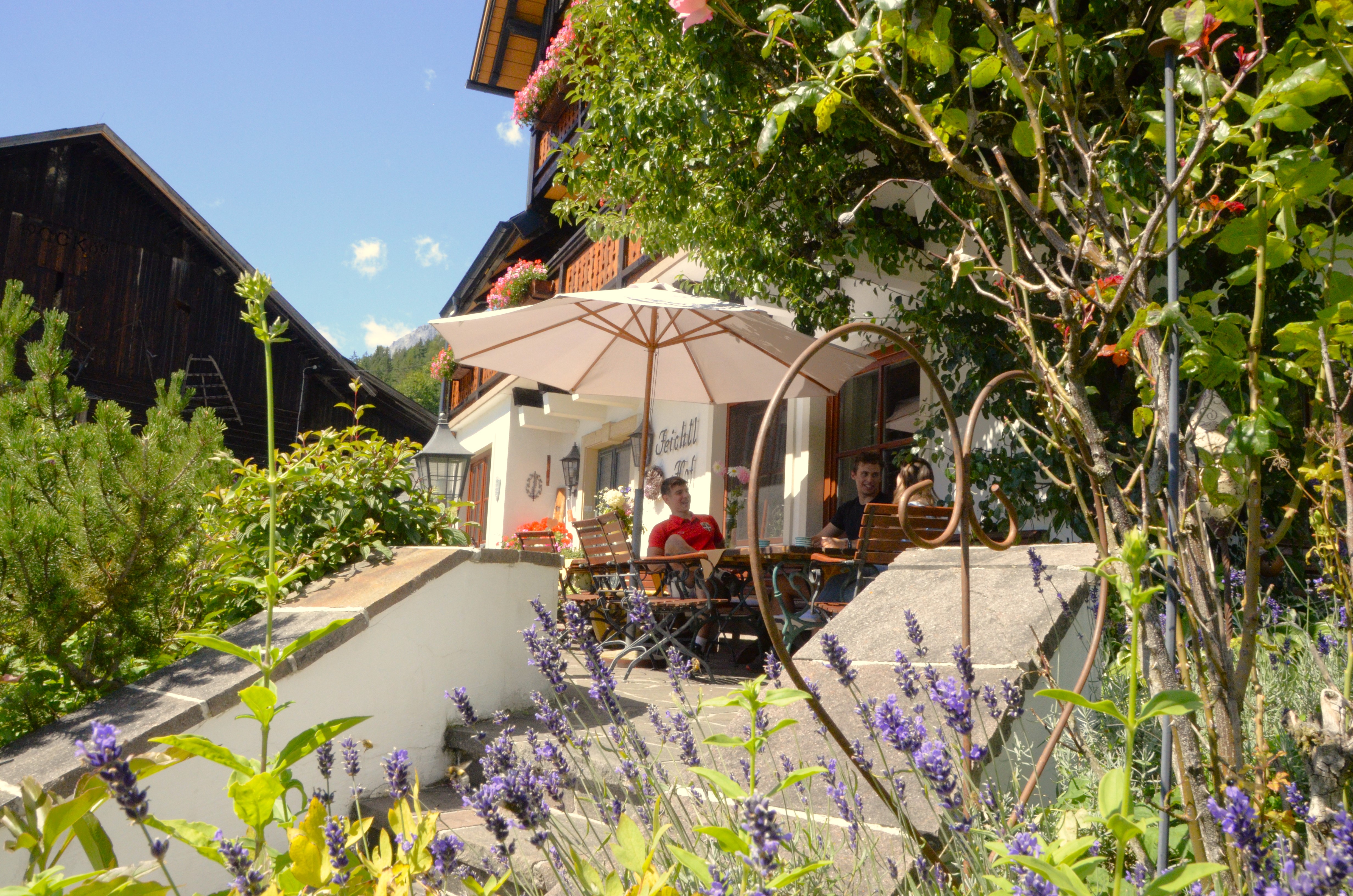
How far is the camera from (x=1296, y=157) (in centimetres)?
152

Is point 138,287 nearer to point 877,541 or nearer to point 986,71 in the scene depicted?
point 877,541

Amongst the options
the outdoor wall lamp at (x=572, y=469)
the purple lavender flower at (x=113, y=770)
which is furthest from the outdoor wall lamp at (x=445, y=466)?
the purple lavender flower at (x=113, y=770)

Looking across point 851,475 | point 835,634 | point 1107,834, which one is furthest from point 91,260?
point 1107,834

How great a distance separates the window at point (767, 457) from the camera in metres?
8.52

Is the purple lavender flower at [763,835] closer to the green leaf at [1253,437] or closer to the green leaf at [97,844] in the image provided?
the green leaf at [97,844]

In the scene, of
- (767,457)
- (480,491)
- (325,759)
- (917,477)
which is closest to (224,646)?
(325,759)

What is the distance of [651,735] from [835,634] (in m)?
0.92

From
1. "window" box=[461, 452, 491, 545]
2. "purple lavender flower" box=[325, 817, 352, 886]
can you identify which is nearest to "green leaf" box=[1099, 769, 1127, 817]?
"purple lavender flower" box=[325, 817, 352, 886]

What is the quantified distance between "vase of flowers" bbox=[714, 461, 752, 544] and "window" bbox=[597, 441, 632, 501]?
237cm

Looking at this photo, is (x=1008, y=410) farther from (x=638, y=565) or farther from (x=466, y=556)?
(x=466, y=556)

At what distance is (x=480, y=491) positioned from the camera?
16.3 meters

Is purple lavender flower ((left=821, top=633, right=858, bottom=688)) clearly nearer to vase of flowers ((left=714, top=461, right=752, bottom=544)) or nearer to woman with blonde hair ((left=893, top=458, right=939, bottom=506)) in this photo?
woman with blonde hair ((left=893, top=458, right=939, bottom=506))

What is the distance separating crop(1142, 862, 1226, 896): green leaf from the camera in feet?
2.61

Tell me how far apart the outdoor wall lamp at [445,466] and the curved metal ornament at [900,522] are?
21.1 feet
